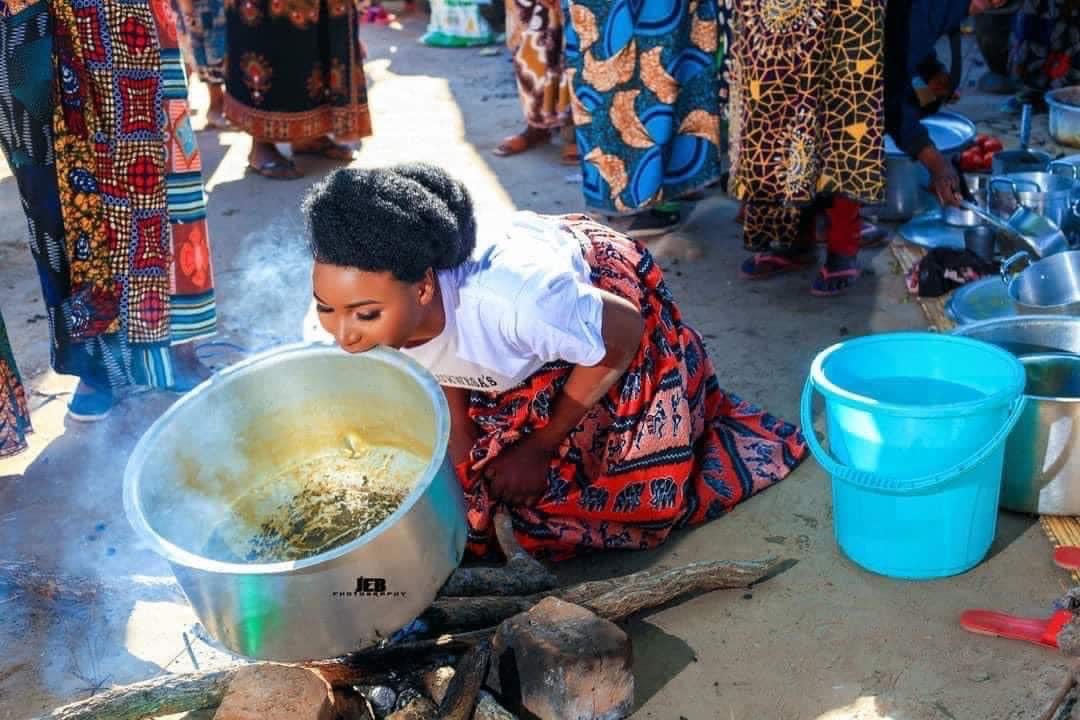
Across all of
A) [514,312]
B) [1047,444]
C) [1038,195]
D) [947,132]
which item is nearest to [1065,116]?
[947,132]

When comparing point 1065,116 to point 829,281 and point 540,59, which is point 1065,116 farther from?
point 540,59

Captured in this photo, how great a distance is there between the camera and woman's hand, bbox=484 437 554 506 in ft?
8.71

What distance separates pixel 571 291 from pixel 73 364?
1987 mm

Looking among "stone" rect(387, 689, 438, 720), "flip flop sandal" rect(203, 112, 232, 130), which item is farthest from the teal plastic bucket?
"flip flop sandal" rect(203, 112, 232, 130)

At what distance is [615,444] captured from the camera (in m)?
2.75

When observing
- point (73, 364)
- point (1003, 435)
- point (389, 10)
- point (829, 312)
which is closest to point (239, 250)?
point (73, 364)

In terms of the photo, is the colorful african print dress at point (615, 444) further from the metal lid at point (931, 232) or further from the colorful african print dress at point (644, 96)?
the metal lid at point (931, 232)

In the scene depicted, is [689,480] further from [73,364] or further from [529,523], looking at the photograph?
[73,364]

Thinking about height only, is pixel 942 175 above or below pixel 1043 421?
above

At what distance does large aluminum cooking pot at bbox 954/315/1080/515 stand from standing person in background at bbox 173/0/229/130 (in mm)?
4904

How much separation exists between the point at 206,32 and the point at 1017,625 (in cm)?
580

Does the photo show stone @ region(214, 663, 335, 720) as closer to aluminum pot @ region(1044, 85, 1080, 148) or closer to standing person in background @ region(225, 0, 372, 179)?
standing person in background @ region(225, 0, 372, 179)

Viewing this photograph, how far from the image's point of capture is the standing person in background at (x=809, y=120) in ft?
12.1

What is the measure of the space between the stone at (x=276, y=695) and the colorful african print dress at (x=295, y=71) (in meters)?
4.07
